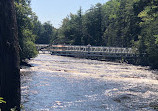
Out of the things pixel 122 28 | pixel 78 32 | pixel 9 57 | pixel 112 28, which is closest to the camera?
pixel 9 57

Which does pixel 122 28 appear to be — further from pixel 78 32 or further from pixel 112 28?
pixel 78 32

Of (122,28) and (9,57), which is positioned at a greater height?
(122,28)

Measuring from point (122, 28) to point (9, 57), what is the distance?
6795 cm

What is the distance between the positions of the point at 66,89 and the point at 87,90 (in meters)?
1.54

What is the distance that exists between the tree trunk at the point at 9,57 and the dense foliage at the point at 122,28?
3163 cm

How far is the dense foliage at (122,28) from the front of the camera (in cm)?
4344

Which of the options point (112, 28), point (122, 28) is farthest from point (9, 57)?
point (112, 28)

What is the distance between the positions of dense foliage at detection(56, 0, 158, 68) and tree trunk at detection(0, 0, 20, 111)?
104 feet

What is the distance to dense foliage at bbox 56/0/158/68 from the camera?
43.4 m

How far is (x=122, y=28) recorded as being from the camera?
71.9 m

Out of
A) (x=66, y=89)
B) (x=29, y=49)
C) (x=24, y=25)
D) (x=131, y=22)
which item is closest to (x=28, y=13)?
(x=24, y=25)

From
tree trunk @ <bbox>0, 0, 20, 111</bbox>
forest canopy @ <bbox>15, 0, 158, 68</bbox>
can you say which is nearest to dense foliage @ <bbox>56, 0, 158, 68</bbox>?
forest canopy @ <bbox>15, 0, 158, 68</bbox>

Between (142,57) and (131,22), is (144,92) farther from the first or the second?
→ (131,22)

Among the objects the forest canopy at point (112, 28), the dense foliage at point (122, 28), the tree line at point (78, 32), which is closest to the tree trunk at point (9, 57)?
the tree line at point (78, 32)
